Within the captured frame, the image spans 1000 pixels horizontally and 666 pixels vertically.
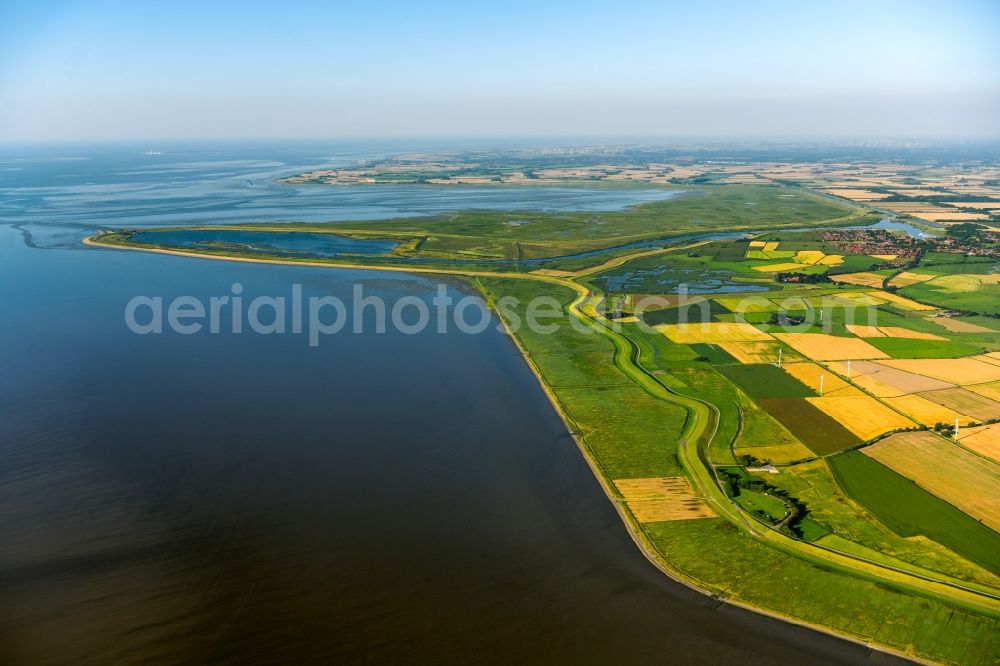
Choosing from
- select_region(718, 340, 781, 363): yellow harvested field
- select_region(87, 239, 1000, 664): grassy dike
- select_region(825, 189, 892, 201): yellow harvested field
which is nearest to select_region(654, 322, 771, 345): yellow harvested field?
select_region(718, 340, 781, 363): yellow harvested field

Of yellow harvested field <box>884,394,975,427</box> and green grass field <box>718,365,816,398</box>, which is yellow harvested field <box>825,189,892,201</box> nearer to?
green grass field <box>718,365,816,398</box>

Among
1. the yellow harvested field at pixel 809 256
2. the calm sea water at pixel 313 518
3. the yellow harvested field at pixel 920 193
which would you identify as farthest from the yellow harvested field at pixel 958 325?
the yellow harvested field at pixel 920 193

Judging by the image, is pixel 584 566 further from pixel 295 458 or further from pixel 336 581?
pixel 295 458

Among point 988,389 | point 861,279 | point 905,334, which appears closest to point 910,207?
point 861,279

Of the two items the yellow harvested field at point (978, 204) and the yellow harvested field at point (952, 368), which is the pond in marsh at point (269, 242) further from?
the yellow harvested field at point (978, 204)

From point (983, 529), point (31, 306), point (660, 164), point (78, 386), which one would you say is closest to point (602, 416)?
point (983, 529)

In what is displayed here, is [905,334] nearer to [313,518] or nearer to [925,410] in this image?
[925,410]

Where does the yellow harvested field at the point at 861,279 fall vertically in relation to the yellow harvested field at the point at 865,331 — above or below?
above

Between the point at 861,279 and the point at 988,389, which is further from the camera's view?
the point at 861,279
